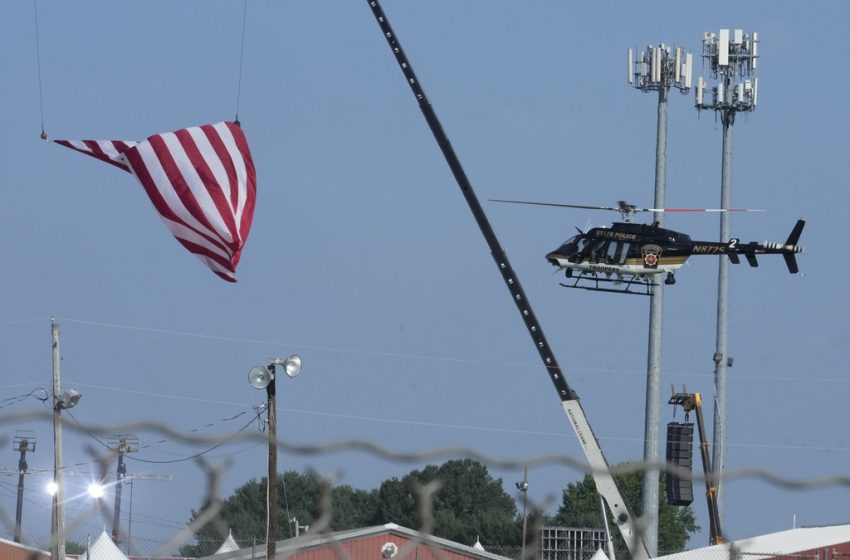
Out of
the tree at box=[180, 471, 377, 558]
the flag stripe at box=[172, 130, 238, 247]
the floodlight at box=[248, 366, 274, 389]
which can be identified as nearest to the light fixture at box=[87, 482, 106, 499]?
the tree at box=[180, 471, 377, 558]

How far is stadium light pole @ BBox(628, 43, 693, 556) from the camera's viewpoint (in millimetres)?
52812

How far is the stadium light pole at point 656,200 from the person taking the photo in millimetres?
52812

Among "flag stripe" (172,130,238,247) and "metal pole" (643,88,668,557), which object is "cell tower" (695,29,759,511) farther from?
"flag stripe" (172,130,238,247)

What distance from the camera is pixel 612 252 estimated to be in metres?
44.7

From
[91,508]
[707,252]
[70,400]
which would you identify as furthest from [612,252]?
[91,508]

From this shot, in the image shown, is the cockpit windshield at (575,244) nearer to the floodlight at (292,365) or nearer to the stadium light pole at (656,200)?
the stadium light pole at (656,200)

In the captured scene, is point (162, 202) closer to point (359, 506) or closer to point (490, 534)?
point (359, 506)

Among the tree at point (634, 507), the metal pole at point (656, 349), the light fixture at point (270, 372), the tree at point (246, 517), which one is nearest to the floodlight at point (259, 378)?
the light fixture at point (270, 372)

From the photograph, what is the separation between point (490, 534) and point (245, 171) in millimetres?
47514

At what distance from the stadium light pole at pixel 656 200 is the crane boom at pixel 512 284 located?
2370 millimetres

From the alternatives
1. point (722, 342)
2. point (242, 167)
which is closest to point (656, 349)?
point (722, 342)

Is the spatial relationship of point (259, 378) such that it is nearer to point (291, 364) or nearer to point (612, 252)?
point (291, 364)

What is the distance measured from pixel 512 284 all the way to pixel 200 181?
98.3ft

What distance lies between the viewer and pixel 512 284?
48.4m
